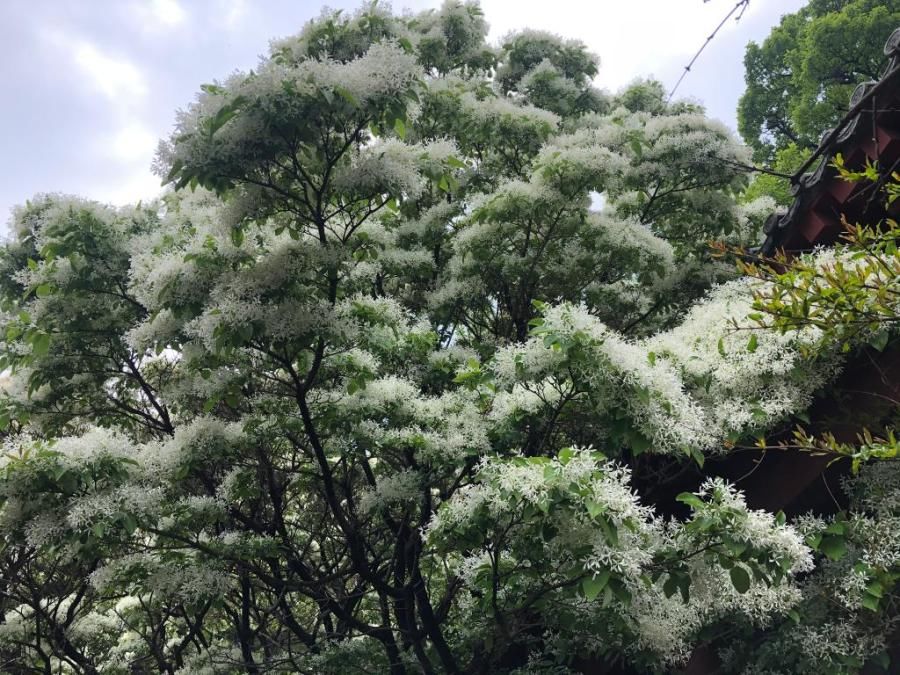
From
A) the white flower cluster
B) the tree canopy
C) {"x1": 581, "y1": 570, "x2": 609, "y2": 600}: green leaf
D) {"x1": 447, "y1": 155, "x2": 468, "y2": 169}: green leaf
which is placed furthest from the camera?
the tree canopy

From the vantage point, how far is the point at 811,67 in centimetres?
1448

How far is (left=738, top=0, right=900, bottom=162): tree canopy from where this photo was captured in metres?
13.6

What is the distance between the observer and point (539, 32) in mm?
8656

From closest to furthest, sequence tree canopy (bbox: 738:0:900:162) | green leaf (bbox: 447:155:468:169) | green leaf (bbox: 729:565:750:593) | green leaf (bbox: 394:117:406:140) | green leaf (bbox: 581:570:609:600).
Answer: green leaf (bbox: 581:570:609:600)
green leaf (bbox: 729:565:750:593)
green leaf (bbox: 394:117:406:140)
green leaf (bbox: 447:155:468:169)
tree canopy (bbox: 738:0:900:162)

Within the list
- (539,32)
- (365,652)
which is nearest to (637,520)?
(365,652)

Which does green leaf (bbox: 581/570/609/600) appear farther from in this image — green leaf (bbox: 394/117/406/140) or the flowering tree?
green leaf (bbox: 394/117/406/140)

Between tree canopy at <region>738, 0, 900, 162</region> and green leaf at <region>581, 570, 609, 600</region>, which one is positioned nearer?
green leaf at <region>581, 570, 609, 600</region>

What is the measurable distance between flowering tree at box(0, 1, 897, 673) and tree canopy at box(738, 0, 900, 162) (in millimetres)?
9298

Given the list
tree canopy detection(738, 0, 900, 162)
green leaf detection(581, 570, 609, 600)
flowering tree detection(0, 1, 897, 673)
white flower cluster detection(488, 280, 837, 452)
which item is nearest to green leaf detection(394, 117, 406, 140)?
flowering tree detection(0, 1, 897, 673)

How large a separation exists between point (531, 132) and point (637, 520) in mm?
4749

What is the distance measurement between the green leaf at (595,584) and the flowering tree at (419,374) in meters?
0.06

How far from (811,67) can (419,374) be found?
1358cm

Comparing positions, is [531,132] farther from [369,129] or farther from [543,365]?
[543,365]

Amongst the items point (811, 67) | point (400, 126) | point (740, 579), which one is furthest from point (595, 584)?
point (811, 67)
